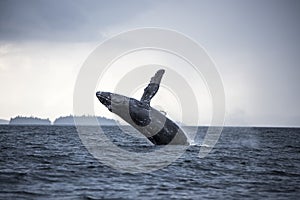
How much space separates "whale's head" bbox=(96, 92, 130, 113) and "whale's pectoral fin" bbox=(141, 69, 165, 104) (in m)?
0.96

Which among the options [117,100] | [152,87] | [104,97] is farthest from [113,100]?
[152,87]

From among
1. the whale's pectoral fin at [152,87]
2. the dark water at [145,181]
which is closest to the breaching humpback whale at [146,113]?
the whale's pectoral fin at [152,87]

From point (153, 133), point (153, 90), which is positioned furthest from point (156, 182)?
point (153, 133)

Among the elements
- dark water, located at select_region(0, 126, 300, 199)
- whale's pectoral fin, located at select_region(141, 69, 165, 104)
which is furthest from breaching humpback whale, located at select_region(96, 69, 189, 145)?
dark water, located at select_region(0, 126, 300, 199)

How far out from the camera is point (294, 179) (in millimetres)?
12930

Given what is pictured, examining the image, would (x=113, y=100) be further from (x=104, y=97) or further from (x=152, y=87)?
(x=152, y=87)

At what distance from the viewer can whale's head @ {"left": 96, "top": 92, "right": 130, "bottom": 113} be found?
15.4 m

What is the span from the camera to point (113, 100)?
51.2ft

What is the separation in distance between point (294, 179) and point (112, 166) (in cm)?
671

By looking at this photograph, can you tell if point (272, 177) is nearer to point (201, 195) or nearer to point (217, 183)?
point (217, 183)

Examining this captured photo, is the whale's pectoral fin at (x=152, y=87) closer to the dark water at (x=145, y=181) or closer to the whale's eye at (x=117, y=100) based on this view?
A: the whale's eye at (x=117, y=100)

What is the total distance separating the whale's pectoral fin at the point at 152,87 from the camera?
16406 millimetres

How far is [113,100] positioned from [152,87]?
6.27 feet

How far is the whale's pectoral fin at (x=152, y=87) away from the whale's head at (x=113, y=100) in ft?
3.14
